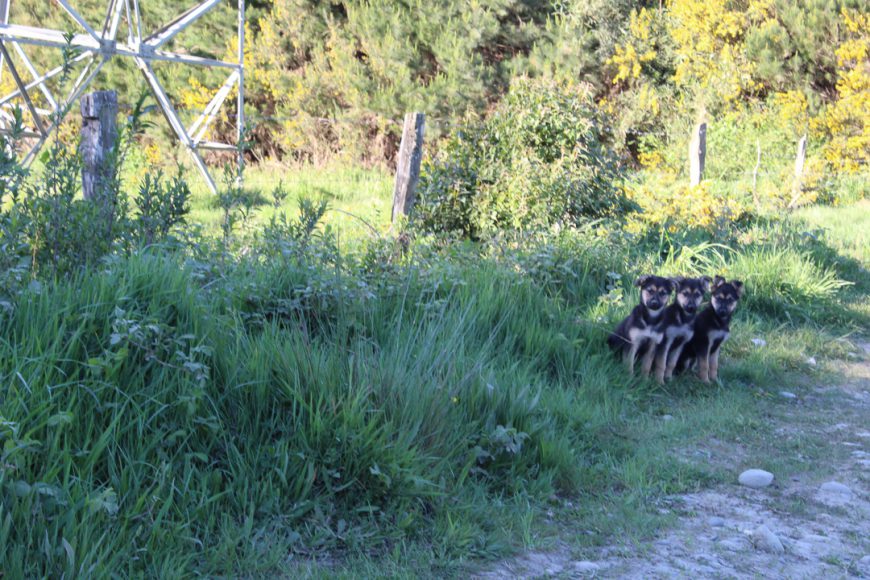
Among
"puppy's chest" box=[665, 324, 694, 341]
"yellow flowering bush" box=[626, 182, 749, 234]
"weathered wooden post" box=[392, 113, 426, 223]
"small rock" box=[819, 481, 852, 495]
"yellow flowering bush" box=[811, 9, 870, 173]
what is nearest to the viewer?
"small rock" box=[819, 481, 852, 495]

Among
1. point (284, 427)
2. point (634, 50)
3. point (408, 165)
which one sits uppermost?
point (634, 50)

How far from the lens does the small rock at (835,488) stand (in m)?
4.90

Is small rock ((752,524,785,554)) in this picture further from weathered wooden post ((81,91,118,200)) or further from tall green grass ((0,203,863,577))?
weathered wooden post ((81,91,118,200))

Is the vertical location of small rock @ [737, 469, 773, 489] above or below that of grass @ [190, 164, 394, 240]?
below

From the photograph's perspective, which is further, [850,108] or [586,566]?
[850,108]

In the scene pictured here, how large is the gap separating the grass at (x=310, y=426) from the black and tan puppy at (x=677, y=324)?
23cm

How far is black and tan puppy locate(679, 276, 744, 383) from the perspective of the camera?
6.84m

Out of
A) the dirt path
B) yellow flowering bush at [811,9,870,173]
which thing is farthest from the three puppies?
yellow flowering bush at [811,9,870,173]

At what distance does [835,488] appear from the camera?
4.93 meters

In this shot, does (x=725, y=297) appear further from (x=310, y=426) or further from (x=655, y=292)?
(x=310, y=426)

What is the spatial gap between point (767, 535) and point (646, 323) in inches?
101

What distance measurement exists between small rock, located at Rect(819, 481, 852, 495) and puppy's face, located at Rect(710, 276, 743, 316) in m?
2.08

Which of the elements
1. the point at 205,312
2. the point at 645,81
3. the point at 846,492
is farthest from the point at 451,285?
the point at 645,81

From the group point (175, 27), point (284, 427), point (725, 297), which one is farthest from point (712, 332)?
point (175, 27)
